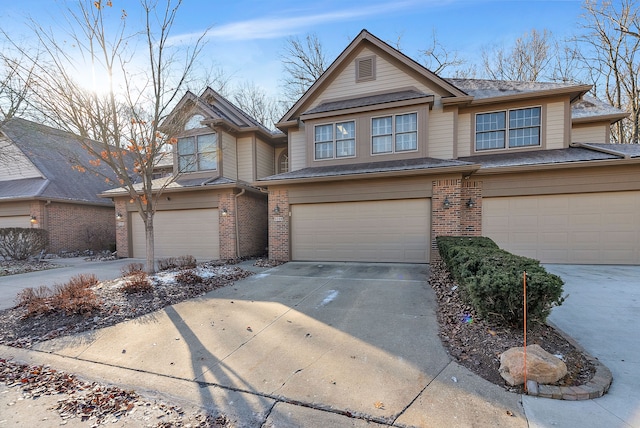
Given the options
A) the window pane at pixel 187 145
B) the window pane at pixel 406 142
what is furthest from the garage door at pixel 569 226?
the window pane at pixel 187 145

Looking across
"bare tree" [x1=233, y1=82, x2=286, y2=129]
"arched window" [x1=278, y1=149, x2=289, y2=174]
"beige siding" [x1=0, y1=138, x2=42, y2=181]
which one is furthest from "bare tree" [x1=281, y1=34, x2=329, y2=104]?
"beige siding" [x1=0, y1=138, x2=42, y2=181]

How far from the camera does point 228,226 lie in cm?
1071

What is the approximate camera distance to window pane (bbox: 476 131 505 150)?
9.96 m

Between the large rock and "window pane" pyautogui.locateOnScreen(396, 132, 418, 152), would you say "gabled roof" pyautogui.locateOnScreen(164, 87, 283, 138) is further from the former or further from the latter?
the large rock

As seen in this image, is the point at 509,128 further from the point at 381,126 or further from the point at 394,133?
the point at 381,126

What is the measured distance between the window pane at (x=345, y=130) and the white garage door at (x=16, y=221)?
14.7m

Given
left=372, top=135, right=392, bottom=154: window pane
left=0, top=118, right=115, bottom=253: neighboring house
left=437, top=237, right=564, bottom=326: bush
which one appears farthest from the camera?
left=0, top=118, right=115, bottom=253: neighboring house

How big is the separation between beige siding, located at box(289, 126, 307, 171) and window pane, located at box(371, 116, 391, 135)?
2.84m

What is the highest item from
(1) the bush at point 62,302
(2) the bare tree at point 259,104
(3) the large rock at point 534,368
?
(2) the bare tree at point 259,104

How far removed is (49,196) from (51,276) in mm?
6520

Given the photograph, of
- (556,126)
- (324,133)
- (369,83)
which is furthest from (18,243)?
(556,126)

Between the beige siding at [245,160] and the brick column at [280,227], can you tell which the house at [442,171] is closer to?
the brick column at [280,227]

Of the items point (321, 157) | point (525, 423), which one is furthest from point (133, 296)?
point (321, 157)

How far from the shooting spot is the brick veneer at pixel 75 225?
13.1 meters
